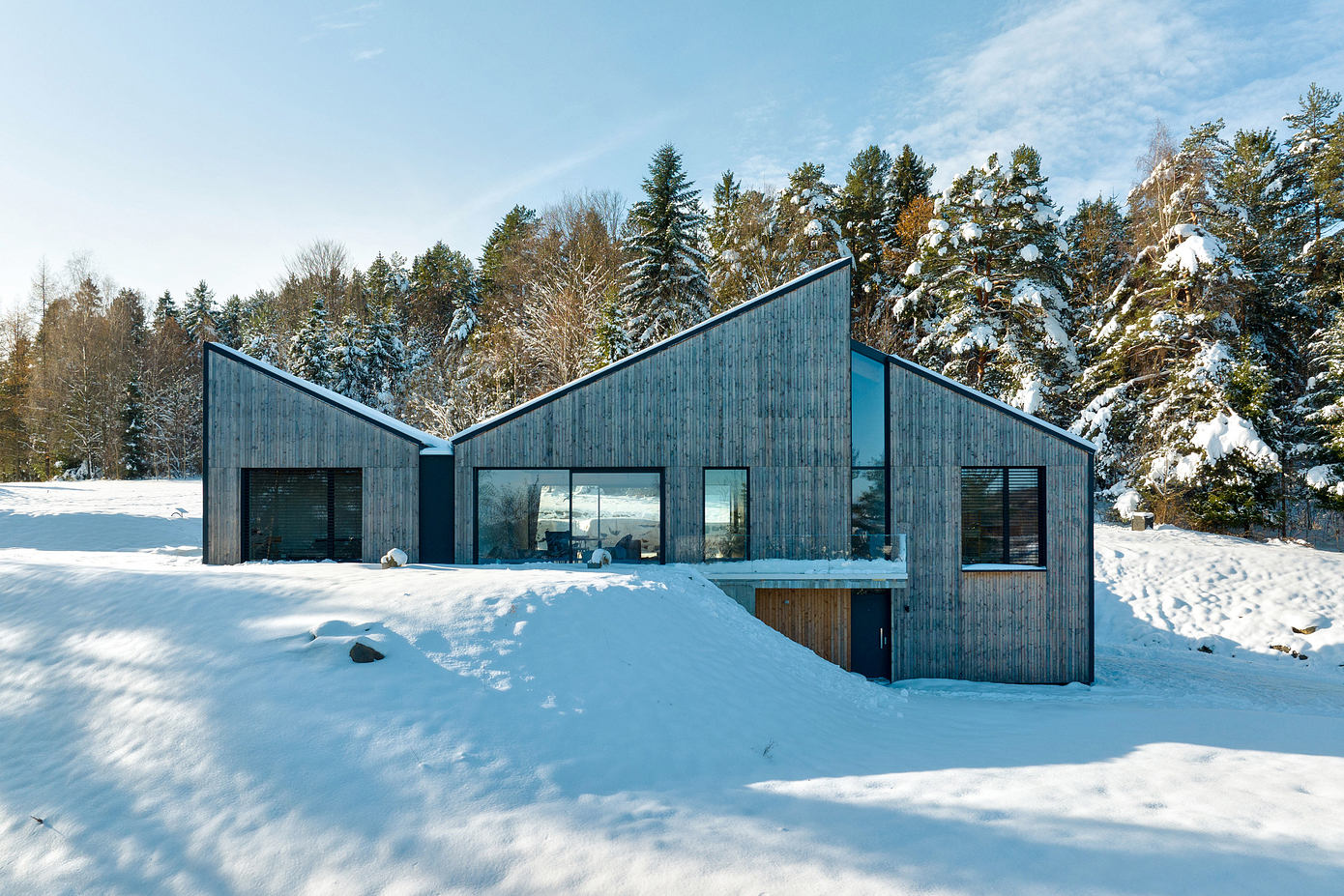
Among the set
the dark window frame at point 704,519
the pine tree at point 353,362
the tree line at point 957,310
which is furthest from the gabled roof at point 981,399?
the pine tree at point 353,362

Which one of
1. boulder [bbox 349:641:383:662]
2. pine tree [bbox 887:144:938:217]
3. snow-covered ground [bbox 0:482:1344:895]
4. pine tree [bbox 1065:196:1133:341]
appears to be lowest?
snow-covered ground [bbox 0:482:1344:895]

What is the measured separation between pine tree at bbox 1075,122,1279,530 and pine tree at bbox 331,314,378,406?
3179cm

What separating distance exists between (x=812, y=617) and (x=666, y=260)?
16.5 m

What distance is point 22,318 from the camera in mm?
32219

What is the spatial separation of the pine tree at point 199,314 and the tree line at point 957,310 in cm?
854

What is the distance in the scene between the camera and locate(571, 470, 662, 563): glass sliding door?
1145 centimetres

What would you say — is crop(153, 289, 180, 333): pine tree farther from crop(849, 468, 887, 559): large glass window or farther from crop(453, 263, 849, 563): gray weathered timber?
crop(849, 468, 887, 559): large glass window

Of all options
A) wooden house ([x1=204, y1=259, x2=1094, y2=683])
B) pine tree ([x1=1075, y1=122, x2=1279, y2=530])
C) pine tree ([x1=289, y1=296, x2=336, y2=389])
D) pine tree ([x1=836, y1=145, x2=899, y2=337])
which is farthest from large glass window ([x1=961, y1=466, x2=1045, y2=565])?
pine tree ([x1=289, y1=296, x2=336, y2=389])

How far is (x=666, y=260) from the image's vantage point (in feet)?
79.3

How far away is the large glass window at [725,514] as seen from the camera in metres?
11.5

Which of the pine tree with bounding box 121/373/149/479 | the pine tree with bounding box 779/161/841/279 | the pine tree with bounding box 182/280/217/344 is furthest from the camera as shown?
the pine tree with bounding box 182/280/217/344

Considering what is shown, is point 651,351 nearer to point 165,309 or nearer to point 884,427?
point 884,427

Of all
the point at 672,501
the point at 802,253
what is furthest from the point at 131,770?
the point at 802,253

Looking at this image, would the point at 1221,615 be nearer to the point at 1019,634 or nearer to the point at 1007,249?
the point at 1019,634
